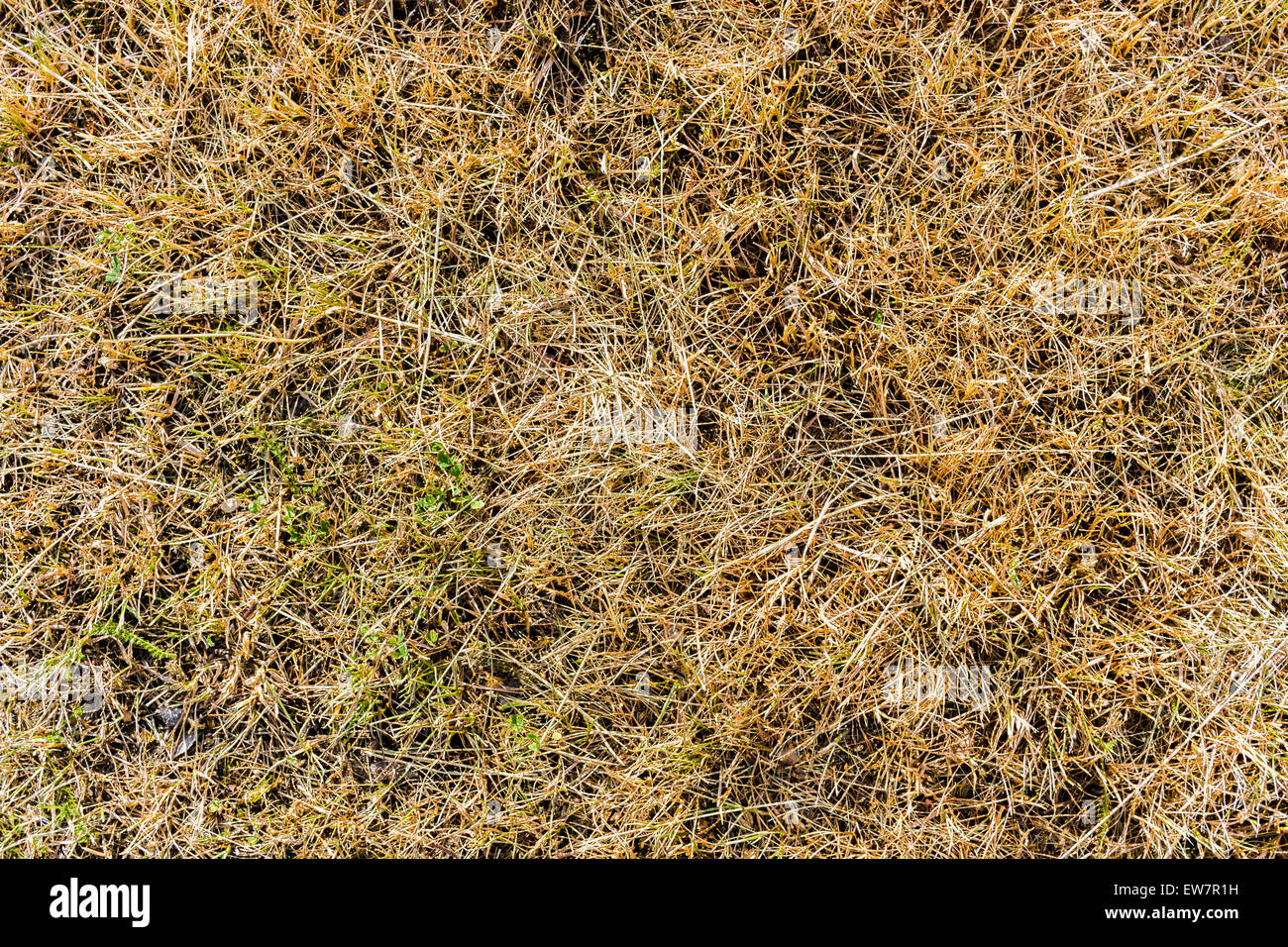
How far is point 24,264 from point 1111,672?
3.86m

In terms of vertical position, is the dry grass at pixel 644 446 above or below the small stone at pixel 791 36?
below

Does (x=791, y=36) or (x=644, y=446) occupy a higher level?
(x=791, y=36)

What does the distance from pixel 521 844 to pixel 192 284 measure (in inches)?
85.2

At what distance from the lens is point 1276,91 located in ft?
8.45

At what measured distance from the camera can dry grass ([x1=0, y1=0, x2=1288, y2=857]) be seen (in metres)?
2.54

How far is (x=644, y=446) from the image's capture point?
2553 millimetres

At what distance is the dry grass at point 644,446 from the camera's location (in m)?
2.54

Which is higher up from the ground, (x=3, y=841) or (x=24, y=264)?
(x=24, y=264)

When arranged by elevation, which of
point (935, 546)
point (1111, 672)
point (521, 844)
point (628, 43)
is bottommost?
point (521, 844)

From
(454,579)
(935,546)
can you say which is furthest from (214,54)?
(935,546)

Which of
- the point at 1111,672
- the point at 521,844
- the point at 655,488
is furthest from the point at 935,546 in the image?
the point at 521,844

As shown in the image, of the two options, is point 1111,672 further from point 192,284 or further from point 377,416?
point 192,284

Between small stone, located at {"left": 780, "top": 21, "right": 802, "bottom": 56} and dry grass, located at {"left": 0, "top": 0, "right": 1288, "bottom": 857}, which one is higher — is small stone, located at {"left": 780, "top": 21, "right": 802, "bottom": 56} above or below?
above

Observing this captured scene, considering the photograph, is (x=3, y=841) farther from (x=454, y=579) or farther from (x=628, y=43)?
(x=628, y=43)
